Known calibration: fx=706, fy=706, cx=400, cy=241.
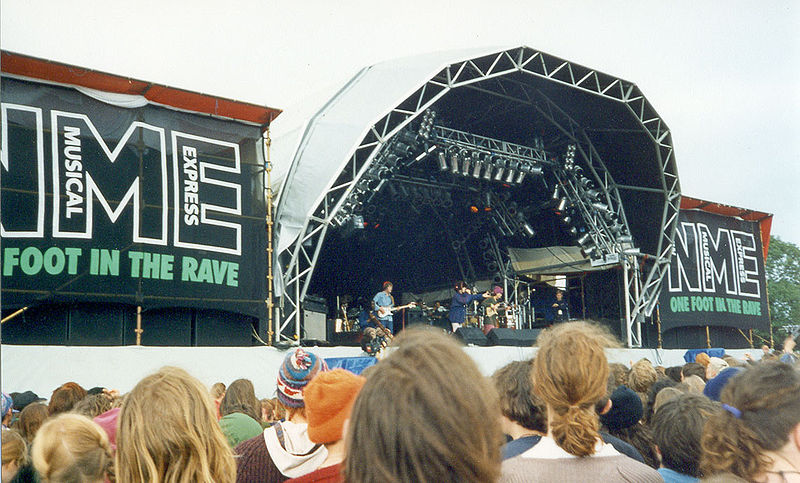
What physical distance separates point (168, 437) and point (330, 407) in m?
0.45

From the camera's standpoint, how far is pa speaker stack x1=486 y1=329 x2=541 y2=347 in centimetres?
1264

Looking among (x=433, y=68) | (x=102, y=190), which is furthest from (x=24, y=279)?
(x=433, y=68)

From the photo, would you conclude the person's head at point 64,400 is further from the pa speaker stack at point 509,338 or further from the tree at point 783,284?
the tree at point 783,284

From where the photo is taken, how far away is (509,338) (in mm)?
12766

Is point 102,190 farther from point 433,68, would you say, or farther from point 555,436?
point 555,436

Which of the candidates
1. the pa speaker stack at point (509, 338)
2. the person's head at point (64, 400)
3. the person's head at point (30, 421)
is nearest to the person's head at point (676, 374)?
the person's head at point (64, 400)

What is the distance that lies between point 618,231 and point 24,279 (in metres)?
11.3

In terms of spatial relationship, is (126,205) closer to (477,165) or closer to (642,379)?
(477,165)

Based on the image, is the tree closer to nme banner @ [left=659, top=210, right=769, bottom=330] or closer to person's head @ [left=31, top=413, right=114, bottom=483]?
nme banner @ [left=659, top=210, right=769, bottom=330]

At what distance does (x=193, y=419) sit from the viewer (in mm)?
1874

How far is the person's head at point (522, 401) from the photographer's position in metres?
2.48

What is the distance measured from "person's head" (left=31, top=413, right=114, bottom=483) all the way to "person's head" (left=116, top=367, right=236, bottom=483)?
5.5 inches

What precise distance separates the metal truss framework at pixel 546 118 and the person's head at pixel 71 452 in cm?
930

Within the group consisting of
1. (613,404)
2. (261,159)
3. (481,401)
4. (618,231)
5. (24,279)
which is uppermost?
(261,159)
